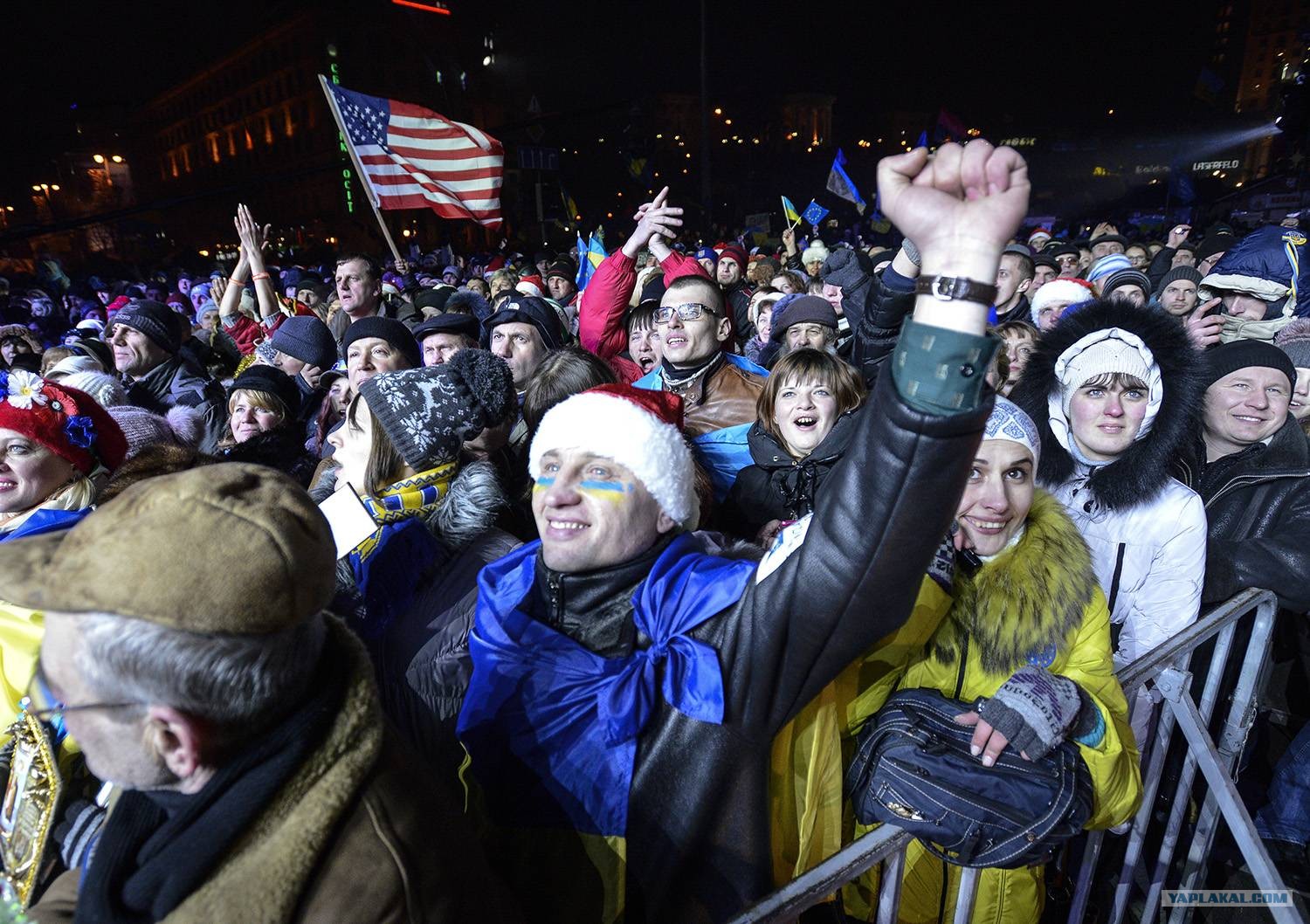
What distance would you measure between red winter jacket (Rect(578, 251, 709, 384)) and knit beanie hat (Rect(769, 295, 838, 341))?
2.29 feet

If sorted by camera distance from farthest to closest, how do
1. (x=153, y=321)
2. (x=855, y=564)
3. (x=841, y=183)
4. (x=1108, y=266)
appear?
(x=841, y=183) < (x=1108, y=266) < (x=153, y=321) < (x=855, y=564)

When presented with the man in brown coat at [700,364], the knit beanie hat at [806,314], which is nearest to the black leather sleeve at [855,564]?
the man in brown coat at [700,364]

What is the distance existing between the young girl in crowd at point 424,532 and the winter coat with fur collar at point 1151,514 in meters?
2.28

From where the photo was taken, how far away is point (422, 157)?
790cm

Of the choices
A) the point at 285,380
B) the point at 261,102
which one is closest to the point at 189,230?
the point at 261,102

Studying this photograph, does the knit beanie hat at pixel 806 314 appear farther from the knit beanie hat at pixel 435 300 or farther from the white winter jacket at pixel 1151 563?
the knit beanie hat at pixel 435 300

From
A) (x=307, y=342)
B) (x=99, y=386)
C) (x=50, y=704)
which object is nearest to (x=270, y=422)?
(x=99, y=386)

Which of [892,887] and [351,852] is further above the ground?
[351,852]

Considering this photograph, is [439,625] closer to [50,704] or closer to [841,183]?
[50,704]

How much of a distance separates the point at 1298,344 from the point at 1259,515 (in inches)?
60.0

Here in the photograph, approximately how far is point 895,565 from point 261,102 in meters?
78.1

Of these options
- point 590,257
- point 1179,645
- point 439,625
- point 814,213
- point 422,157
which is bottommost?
point 1179,645

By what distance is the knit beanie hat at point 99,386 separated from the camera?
4363 mm

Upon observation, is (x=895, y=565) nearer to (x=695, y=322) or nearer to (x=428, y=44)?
(x=695, y=322)
